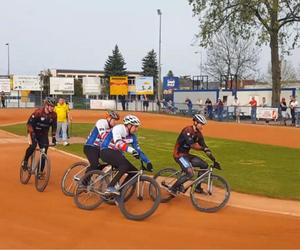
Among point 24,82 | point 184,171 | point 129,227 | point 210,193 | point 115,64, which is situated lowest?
point 129,227

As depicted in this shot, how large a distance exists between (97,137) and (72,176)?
103 cm

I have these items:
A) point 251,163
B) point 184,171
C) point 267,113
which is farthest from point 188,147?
point 267,113

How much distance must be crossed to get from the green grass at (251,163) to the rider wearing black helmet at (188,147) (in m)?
1.86

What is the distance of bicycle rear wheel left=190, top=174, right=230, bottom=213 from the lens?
8.82 metres

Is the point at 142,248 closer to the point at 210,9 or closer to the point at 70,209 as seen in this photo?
the point at 70,209

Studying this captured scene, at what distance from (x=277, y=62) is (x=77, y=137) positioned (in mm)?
22620

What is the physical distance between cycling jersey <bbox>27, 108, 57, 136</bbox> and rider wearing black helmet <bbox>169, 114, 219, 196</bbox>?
320cm

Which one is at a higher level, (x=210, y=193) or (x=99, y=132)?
(x=99, y=132)

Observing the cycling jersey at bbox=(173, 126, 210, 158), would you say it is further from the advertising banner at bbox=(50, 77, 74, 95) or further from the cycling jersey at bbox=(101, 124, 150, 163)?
the advertising banner at bbox=(50, 77, 74, 95)

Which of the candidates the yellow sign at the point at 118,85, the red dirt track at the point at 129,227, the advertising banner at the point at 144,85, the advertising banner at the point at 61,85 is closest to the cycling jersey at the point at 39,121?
the red dirt track at the point at 129,227

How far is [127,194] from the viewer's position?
27.2 ft

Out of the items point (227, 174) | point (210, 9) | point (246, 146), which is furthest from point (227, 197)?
point (210, 9)

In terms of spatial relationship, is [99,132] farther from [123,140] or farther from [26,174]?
[26,174]

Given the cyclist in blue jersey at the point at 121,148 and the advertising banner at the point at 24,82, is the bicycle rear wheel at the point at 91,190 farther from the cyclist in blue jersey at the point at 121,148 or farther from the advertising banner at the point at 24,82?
the advertising banner at the point at 24,82
